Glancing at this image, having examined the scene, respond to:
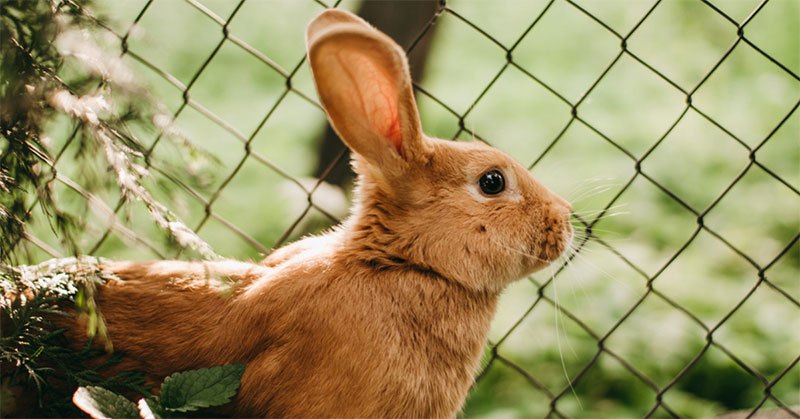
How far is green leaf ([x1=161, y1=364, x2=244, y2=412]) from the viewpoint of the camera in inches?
77.1

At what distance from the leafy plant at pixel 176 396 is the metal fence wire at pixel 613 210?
36 centimetres

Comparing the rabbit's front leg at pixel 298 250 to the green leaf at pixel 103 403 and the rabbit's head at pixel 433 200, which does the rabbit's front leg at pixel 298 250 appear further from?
the green leaf at pixel 103 403

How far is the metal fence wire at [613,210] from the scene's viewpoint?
256 centimetres

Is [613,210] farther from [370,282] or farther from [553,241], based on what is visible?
[370,282]

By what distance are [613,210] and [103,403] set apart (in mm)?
3000

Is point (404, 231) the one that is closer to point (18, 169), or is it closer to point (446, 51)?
point (18, 169)

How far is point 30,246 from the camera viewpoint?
83.0 inches

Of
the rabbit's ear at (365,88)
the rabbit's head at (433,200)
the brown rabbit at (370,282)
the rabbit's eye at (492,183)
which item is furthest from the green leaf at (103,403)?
the rabbit's eye at (492,183)

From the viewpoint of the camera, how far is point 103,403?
1845mm

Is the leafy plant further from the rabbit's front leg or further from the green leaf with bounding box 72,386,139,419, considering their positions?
the rabbit's front leg

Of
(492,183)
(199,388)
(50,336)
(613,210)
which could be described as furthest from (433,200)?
(613,210)

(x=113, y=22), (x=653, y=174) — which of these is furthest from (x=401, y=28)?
(x=113, y=22)

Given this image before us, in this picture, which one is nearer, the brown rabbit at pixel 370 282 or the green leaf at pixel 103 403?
the green leaf at pixel 103 403

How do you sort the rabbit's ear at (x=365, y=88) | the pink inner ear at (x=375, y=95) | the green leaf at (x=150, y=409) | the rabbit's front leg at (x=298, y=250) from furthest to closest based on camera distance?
the rabbit's front leg at (x=298, y=250) → the pink inner ear at (x=375, y=95) → the rabbit's ear at (x=365, y=88) → the green leaf at (x=150, y=409)
